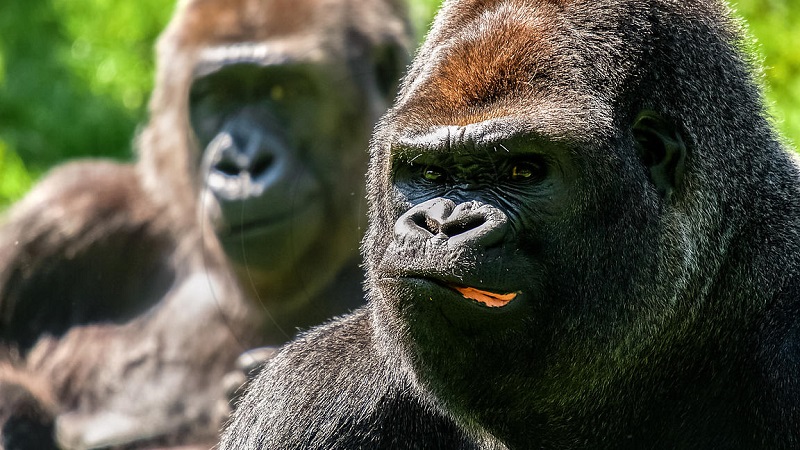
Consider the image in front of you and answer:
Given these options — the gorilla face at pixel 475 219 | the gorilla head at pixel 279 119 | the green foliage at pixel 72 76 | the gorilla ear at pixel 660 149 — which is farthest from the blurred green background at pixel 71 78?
the gorilla face at pixel 475 219

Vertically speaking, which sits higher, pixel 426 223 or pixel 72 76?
pixel 426 223

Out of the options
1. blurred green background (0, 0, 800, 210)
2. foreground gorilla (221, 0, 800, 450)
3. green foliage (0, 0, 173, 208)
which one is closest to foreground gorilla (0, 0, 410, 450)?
blurred green background (0, 0, 800, 210)

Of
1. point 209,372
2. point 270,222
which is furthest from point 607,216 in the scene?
point 209,372

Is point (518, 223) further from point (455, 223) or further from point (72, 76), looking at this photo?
point (72, 76)

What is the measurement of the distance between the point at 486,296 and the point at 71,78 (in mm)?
6304

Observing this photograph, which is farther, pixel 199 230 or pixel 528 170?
pixel 199 230

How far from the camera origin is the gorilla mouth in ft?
9.87

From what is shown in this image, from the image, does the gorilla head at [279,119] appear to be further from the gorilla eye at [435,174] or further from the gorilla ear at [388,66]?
the gorilla eye at [435,174]

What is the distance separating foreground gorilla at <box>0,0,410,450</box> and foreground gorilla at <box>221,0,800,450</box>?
1822 mm

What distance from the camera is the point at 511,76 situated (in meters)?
3.20

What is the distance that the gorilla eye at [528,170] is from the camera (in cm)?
310

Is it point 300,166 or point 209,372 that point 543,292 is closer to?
point 300,166

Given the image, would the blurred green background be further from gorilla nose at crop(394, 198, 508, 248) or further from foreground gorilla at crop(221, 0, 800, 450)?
gorilla nose at crop(394, 198, 508, 248)

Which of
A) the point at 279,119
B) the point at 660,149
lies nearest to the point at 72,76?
the point at 279,119
